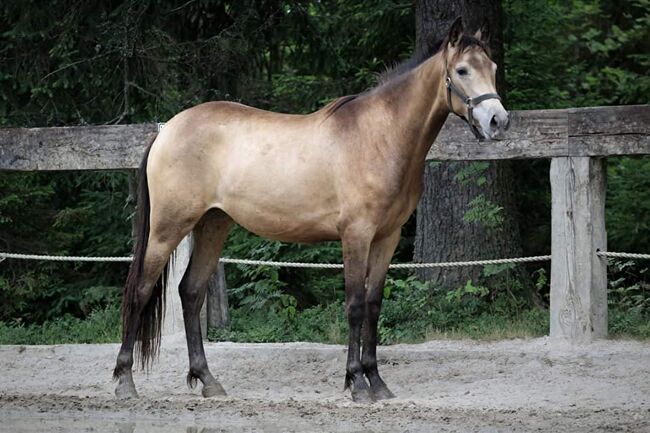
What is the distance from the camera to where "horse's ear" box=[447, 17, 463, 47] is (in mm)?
6188

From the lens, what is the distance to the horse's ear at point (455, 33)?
20.3 ft

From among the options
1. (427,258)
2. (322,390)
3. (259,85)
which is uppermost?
(259,85)

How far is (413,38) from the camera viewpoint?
10.9 m

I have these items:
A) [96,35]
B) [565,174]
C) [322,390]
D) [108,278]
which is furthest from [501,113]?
[108,278]

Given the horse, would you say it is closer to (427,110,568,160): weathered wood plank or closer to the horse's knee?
the horse's knee

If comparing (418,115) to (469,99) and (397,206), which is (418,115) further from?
(397,206)

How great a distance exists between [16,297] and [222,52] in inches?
129

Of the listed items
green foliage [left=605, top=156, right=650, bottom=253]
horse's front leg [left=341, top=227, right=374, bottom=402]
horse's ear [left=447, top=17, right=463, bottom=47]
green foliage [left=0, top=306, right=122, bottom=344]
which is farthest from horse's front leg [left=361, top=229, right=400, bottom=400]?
green foliage [left=605, top=156, right=650, bottom=253]

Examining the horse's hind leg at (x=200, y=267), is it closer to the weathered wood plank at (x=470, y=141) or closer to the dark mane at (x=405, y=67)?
the weathered wood plank at (x=470, y=141)

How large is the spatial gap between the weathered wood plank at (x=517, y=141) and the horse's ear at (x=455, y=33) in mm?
1254

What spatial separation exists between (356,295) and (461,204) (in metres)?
2.85

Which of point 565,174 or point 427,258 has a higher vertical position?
point 565,174

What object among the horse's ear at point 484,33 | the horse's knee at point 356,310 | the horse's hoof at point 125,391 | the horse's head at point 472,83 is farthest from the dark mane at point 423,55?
the horse's hoof at point 125,391

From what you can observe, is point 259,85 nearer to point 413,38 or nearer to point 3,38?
point 413,38
